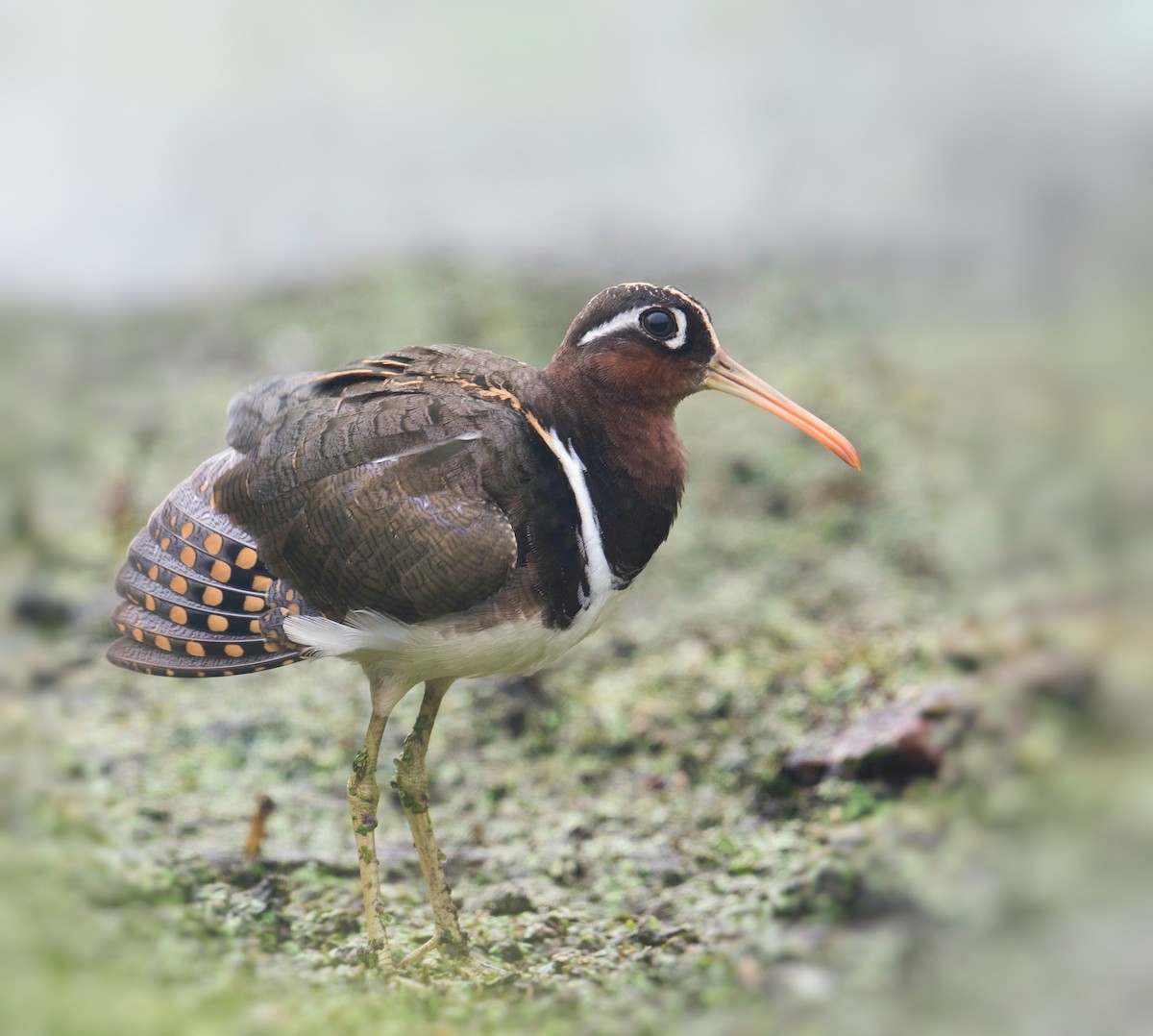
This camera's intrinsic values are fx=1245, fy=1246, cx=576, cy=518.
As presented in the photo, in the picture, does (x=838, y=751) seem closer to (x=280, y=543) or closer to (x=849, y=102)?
(x=280, y=543)

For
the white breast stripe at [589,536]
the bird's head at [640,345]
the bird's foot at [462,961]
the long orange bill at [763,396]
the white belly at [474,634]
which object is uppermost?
the bird's head at [640,345]

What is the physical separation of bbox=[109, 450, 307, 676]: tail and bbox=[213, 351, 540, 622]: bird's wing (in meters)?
0.08

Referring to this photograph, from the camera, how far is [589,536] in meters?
4.15

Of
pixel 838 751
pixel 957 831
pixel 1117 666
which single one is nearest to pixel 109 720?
pixel 838 751

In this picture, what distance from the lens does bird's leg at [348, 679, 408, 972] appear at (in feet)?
14.1

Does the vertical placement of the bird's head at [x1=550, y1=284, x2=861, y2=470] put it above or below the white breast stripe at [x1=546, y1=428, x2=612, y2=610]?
above

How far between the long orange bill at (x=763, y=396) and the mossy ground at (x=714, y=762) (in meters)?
1.18

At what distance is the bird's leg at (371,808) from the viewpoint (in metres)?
4.29

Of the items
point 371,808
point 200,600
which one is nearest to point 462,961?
point 371,808

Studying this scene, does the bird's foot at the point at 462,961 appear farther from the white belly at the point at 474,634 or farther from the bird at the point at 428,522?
the white belly at the point at 474,634

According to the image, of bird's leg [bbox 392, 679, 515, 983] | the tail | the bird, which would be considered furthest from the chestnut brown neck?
the tail

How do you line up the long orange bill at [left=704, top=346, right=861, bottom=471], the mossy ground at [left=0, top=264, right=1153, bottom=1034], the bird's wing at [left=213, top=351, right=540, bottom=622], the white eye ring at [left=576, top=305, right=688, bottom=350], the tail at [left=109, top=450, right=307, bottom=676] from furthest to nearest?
1. the long orange bill at [left=704, top=346, right=861, bottom=471]
2. the white eye ring at [left=576, top=305, right=688, bottom=350]
3. the tail at [left=109, top=450, right=307, bottom=676]
4. the bird's wing at [left=213, top=351, right=540, bottom=622]
5. the mossy ground at [left=0, top=264, right=1153, bottom=1034]

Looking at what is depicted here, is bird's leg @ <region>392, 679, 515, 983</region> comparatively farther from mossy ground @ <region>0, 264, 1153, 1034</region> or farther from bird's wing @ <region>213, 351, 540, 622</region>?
bird's wing @ <region>213, 351, 540, 622</region>

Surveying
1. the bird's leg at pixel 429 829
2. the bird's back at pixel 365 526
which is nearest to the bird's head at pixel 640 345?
the bird's back at pixel 365 526
